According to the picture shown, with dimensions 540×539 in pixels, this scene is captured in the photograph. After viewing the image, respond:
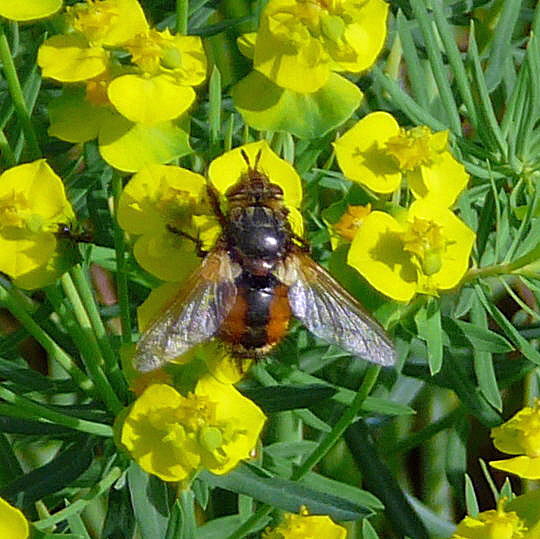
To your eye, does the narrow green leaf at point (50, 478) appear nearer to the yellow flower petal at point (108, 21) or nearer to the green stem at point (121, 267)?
the green stem at point (121, 267)

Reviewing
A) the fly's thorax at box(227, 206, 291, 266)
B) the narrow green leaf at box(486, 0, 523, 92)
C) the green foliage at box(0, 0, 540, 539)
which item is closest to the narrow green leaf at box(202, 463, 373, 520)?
the green foliage at box(0, 0, 540, 539)

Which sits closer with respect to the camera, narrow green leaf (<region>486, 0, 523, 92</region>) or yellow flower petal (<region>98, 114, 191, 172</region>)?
yellow flower petal (<region>98, 114, 191, 172</region>)

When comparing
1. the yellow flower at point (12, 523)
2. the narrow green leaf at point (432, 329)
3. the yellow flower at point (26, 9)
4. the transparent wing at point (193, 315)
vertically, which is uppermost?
the yellow flower at point (26, 9)

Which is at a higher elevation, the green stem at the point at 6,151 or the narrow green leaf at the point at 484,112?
the green stem at the point at 6,151

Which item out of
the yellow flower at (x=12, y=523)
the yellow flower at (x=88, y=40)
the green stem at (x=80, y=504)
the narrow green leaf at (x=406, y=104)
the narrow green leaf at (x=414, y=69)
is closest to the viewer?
the yellow flower at (x=12, y=523)

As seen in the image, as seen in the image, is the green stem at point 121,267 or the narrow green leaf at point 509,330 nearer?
the green stem at point 121,267

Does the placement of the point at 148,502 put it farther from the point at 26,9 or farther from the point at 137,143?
the point at 26,9

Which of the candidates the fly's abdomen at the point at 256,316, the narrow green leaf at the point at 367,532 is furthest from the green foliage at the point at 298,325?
the fly's abdomen at the point at 256,316

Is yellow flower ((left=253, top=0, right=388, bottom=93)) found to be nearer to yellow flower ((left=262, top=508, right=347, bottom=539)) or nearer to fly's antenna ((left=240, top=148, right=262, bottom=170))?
fly's antenna ((left=240, top=148, right=262, bottom=170))

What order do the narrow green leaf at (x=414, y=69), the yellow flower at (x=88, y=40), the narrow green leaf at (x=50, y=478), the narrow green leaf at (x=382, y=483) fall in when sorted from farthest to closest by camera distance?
the narrow green leaf at (x=382, y=483), the narrow green leaf at (x=414, y=69), the narrow green leaf at (x=50, y=478), the yellow flower at (x=88, y=40)
